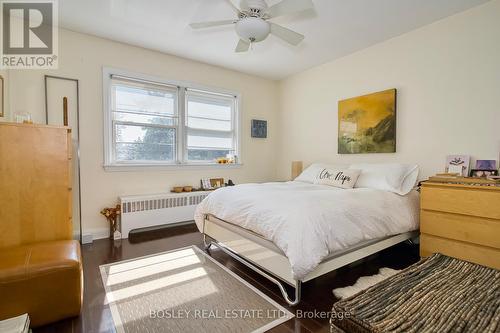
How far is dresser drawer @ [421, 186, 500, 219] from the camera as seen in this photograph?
1.92m

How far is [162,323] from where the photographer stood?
1530 mm

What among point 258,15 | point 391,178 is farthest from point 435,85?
point 258,15

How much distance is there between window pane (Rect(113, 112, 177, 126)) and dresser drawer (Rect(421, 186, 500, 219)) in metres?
3.33

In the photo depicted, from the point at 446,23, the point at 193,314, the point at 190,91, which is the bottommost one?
the point at 193,314

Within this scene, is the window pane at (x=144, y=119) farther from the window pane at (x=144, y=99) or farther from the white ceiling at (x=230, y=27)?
the white ceiling at (x=230, y=27)

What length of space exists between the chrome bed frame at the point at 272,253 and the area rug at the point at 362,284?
194 mm

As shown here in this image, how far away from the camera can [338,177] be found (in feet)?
9.52

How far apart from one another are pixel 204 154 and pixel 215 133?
418mm

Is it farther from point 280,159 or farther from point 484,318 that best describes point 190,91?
point 484,318

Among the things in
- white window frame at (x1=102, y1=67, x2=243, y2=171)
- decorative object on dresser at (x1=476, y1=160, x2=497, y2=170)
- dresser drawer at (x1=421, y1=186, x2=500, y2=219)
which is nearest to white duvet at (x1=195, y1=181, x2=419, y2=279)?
dresser drawer at (x1=421, y1=186, x2=500, y2=219)

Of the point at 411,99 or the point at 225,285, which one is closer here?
the point at 225,285

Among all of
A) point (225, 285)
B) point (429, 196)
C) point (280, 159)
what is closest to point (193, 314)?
point (225, 285)

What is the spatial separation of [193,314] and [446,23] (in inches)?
145

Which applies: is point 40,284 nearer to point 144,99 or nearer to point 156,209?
point 156,209
